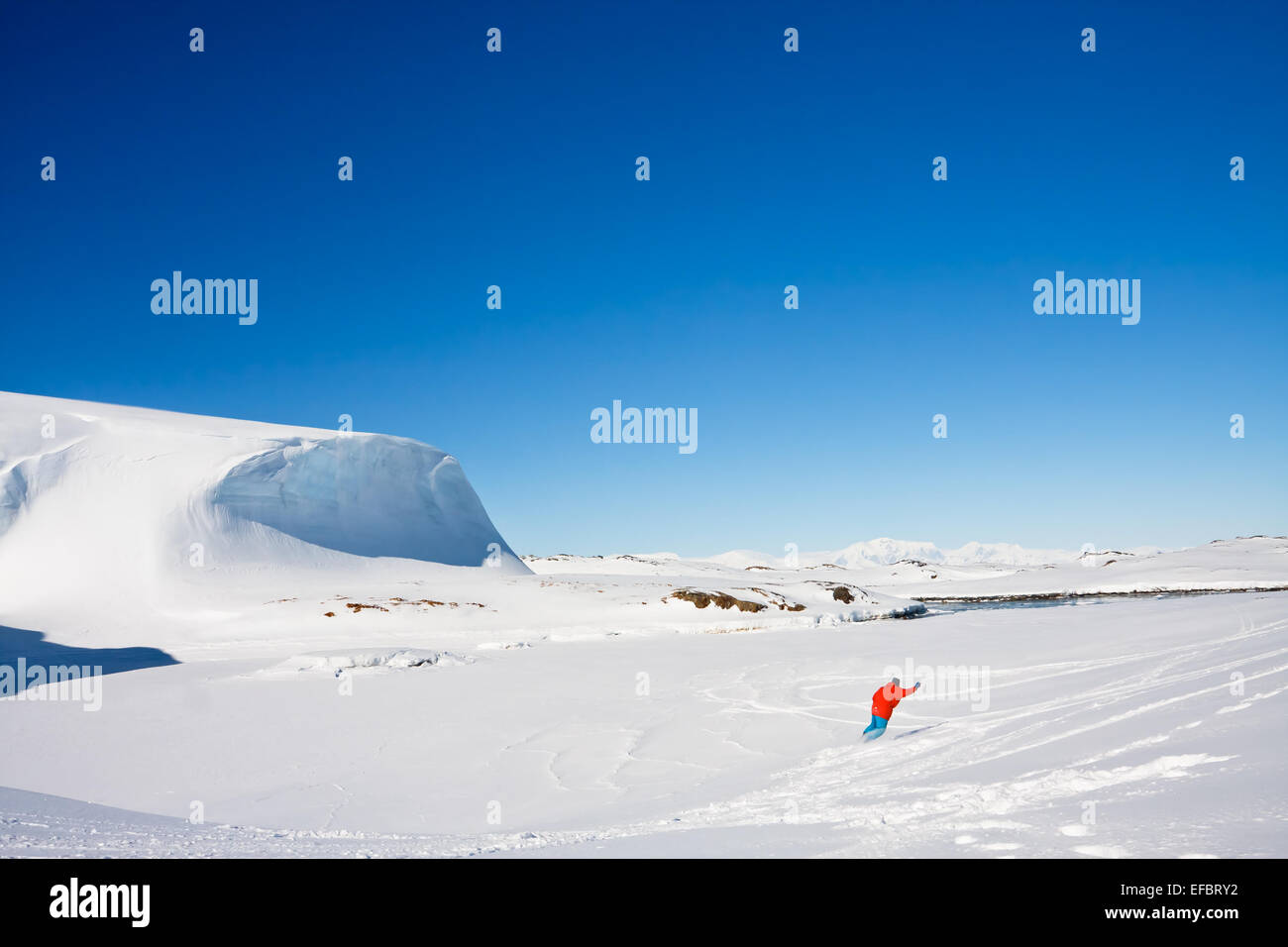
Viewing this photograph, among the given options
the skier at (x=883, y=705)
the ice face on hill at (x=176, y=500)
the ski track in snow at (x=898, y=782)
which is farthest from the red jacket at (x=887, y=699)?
the ice face on hill at (x=176, y=500)

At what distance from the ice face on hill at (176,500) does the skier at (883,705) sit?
99.3ft

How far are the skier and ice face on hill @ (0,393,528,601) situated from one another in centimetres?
3027

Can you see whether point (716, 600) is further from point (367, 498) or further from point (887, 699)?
point (367, 498)

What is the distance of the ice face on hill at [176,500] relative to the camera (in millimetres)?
31906

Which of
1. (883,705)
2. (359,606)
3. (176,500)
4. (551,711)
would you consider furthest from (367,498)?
(883,705)

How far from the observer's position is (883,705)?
31.2 feet

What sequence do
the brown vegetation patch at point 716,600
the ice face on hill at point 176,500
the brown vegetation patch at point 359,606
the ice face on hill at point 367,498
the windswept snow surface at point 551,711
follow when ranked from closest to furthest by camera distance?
the windswept snow surface at point 551,711 < the brown vegetation patch at point 359,606 < the brown vegetation patch at point 716,600 < the ice face on hill at point 176,500 < the ice face on hill at point 367,498

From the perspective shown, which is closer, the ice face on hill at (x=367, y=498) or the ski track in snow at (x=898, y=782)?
the ski track in snow at (x=898, y=782)

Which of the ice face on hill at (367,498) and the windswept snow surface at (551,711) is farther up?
the ice face on hill at (367,498)

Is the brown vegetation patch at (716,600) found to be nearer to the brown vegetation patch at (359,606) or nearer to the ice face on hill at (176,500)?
the brown vegetation patch at (359,606)

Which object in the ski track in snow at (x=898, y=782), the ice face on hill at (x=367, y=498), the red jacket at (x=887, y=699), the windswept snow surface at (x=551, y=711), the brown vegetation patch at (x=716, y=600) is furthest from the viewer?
the ice face on hill at (x=367, y=498)

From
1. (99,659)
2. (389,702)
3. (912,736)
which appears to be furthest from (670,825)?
(99,659)

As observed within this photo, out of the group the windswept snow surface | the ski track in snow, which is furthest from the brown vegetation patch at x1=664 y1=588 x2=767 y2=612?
the ski track in snow

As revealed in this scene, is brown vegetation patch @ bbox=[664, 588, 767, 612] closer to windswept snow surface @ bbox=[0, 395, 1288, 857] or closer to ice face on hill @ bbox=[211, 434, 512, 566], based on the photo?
windswept snow surface @ bbox=[0, 395, 1288, 857]
